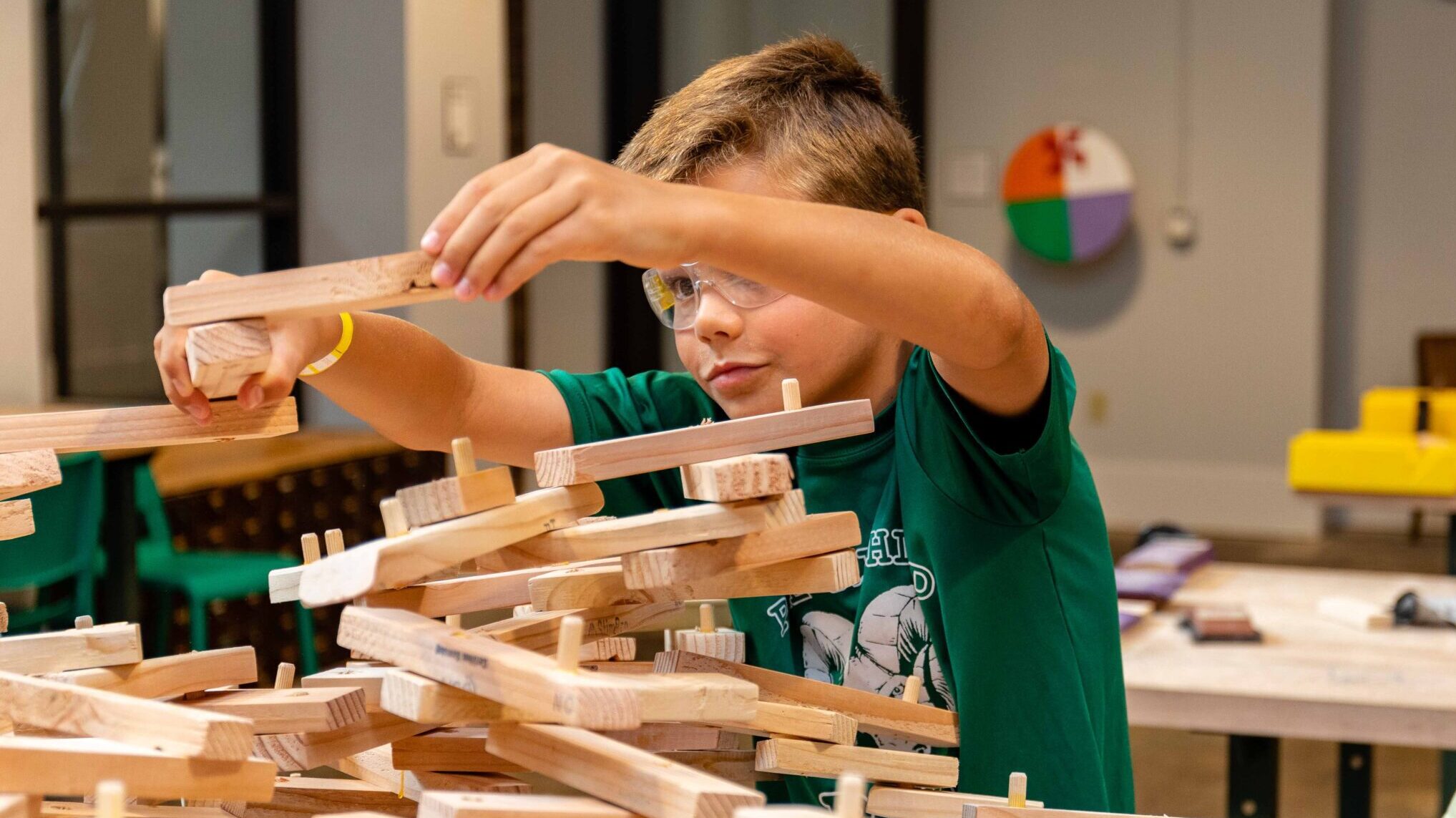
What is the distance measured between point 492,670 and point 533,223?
0.25m

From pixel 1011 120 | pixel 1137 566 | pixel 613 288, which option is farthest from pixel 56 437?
pixel 1011 120

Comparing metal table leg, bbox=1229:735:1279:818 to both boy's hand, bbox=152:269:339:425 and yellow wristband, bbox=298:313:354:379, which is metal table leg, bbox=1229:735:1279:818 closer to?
yellow wristband, bbox=298:313:354:379

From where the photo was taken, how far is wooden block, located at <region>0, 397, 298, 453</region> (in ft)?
3.30

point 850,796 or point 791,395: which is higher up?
point 791,395

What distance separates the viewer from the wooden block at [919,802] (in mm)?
982

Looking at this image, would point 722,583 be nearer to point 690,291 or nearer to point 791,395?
point 791,395

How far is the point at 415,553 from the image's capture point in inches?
32.9

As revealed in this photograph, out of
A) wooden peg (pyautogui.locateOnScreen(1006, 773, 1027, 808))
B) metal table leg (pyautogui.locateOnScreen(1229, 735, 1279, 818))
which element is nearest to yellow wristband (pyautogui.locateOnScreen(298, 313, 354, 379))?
wooden peg (pyautogui.locateOnScreen(1006, 773, 1027, 808))

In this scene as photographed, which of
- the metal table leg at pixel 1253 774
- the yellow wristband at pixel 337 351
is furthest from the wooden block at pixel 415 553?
the metal table leg at pixel 1253 774

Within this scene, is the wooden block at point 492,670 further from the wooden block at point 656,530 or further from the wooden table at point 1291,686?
the wooden table at point 1291,686

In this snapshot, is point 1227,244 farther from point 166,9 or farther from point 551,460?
point 551,460

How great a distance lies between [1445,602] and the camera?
8.75ft

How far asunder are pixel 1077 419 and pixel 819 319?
681cm

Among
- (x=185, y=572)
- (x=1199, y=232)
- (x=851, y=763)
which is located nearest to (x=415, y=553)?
(x=851, y=763)
